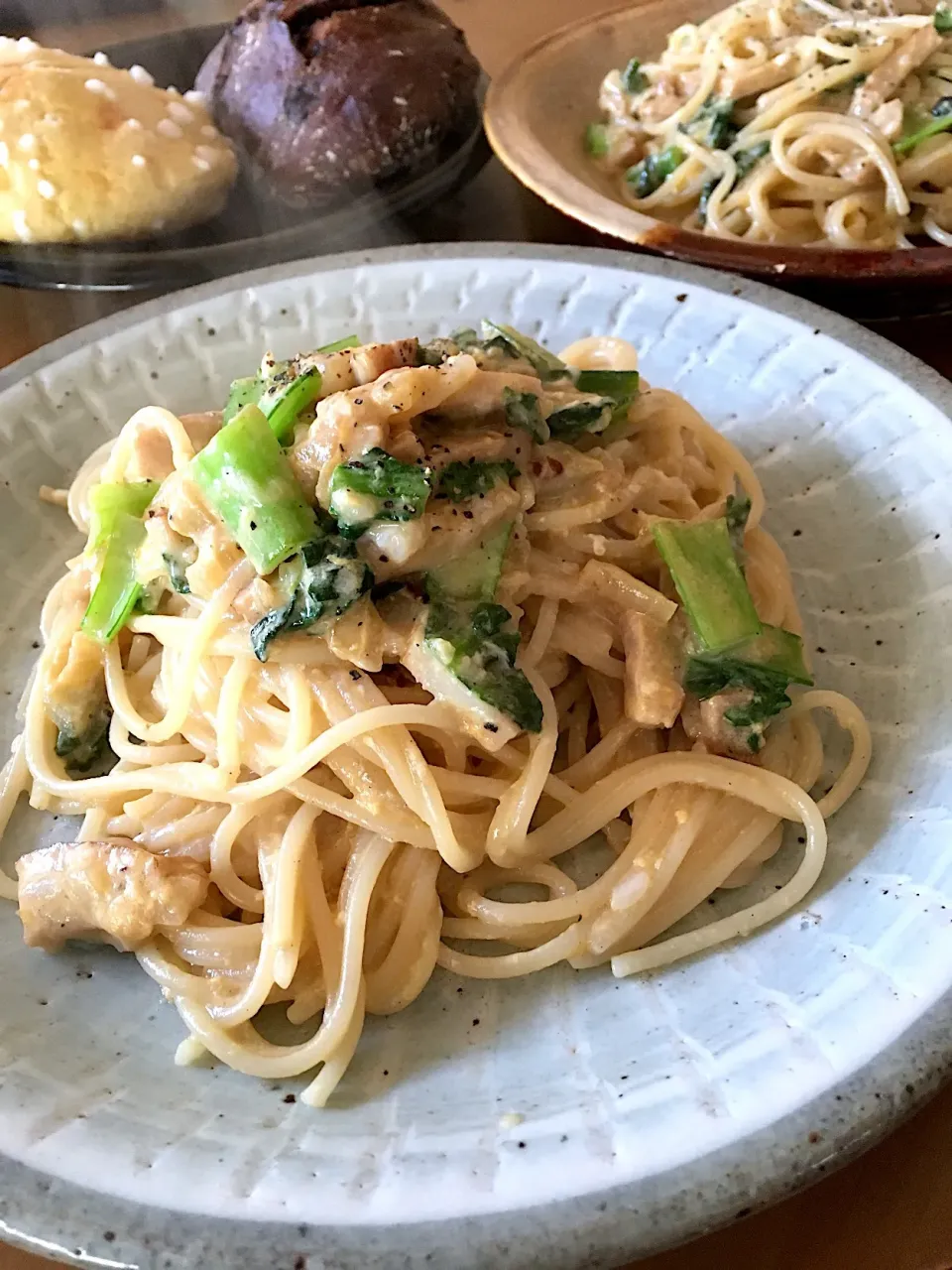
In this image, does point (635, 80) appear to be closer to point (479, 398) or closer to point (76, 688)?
point (479, 398)

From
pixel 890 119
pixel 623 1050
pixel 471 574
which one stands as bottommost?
pixel 623 1050

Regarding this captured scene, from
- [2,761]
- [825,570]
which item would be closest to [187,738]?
[2,761]

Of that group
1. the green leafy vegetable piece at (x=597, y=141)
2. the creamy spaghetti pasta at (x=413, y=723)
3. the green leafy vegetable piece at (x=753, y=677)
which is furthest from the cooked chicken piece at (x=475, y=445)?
the green leafy vegetable piece at (x=597, y=141)

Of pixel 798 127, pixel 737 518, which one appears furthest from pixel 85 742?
pixel 798 127

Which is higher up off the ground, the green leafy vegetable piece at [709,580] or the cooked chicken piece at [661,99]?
the cooked chicken piece at [661,99]

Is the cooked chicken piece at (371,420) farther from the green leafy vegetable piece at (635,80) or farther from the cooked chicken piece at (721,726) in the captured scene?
the green leafy vegetable piece at (635,80)

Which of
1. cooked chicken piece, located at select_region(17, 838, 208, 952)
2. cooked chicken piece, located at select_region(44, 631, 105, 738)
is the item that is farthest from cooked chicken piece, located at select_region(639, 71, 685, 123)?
cooked chicken piece, located at select_region(17, 838, 208, 952)
